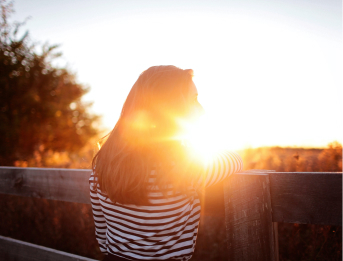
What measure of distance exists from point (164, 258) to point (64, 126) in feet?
49.3

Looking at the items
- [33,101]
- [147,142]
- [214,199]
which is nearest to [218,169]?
→ [214,199]

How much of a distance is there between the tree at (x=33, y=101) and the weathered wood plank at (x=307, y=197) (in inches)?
449

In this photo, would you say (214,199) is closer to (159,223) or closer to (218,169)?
(218,169)

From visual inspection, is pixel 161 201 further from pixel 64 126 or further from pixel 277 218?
pixel 64 126

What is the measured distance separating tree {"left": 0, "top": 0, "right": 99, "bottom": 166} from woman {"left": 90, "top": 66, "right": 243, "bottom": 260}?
35.6ft

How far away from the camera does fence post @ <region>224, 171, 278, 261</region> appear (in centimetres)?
127

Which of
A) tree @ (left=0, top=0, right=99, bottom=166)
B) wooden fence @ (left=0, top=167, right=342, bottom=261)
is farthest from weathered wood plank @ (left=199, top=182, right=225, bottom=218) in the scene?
tree @ (left=0, top=0, right=99, bottom=166)

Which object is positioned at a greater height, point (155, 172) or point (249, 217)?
point (155, 172)

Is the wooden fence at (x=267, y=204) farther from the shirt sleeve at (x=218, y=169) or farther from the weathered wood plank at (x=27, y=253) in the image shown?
the weathered wood plank at (x=27, y=253)

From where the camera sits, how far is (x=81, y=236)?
133 inches

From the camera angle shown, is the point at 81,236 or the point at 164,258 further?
the point at 81,236

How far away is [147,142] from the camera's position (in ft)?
4.00

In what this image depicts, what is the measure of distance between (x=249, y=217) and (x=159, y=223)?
0.53 metres

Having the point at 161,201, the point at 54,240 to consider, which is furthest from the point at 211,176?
the point at 54,240
